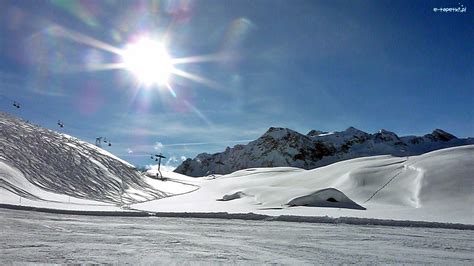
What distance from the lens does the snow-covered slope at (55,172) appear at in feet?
71.7

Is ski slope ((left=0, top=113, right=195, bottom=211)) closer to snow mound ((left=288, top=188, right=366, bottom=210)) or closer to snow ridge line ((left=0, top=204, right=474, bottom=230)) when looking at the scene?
snow ridge line ((left=0, top=204, right=474, bottom=230))

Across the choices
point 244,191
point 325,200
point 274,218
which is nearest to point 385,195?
point 325,200

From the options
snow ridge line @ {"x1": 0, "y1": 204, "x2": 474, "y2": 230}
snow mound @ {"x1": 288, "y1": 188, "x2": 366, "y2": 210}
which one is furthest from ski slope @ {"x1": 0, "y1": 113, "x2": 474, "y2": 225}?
snow ridge line @ {"x1": 0, "y1": 204, "x2": 474, "y2": 230}

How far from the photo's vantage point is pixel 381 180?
104 ft

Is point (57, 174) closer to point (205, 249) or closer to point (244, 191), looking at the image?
point (244, 191)

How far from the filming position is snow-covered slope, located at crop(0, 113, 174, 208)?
71.7ft

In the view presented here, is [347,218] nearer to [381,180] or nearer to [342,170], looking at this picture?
[381,180]

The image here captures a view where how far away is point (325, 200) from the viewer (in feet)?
90.4

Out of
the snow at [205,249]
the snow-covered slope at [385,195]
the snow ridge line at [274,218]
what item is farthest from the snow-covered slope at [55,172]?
the snow at [205,249]

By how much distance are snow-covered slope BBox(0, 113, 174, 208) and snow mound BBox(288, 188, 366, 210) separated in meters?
13.4

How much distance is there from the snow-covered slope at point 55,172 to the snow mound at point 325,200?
13440mm

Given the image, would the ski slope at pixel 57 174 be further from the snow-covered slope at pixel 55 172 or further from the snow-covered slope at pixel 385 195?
the snow-covered slope at pixel 385 195

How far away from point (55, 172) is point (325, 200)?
21.1 metres

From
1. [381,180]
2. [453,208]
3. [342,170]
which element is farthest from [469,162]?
[342,170]
